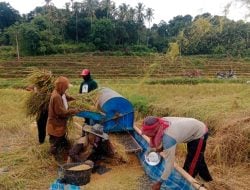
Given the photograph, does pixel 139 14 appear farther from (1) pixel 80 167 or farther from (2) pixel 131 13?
(1) pixel 80 167

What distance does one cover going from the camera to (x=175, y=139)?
13.6 feet

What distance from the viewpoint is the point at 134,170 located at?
6.13 meters

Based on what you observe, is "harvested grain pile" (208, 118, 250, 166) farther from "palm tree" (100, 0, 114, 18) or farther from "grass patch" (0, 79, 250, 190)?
"palm tree" (100, 0, 114, 18)

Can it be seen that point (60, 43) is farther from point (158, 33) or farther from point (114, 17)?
point (158, 33)

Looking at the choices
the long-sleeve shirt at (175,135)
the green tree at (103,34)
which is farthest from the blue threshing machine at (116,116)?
the green tree at (103,34)

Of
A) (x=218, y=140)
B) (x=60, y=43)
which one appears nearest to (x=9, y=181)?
(x=218, y=140)

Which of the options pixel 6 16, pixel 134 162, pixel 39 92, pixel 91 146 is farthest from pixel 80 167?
pixel 6 16

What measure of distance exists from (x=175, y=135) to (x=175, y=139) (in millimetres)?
52

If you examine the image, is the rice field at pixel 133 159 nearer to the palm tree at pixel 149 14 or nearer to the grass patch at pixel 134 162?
the grass patch at pixel 134 162

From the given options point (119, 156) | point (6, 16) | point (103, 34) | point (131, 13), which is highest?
point (131, 13)

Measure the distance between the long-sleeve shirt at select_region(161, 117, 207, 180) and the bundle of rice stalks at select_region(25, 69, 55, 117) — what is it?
3253mm

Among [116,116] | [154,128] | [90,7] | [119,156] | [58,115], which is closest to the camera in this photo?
[154,128]

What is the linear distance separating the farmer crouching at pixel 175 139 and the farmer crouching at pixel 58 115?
211cm

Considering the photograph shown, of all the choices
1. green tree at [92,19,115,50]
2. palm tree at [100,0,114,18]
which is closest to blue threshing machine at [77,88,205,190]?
green tree at [92,19,115,50]
